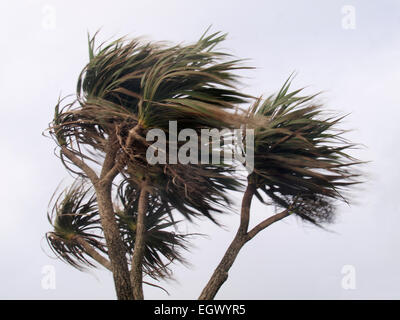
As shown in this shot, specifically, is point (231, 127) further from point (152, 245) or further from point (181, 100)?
point (152, 245)

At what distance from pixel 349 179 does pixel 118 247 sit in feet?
10.1

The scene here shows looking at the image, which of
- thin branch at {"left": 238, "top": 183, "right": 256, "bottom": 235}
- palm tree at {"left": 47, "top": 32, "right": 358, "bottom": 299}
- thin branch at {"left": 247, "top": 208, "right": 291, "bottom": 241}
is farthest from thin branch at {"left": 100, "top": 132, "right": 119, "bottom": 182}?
thin branch at {"left": 247, "top": 208, "right": 291, "bottom": 241}

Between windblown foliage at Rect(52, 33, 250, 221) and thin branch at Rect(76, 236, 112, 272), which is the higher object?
windblown foliage at Rect(52, 33, 250, 221)

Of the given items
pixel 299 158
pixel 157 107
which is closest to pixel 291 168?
pixel 299 158

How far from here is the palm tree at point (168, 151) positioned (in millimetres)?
5625

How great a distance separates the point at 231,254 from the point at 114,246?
1461 millimetres

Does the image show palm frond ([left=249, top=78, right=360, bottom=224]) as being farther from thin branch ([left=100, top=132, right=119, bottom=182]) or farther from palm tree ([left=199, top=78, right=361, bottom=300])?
thin branch ([left=100, top=132, right=119, bottom=182])

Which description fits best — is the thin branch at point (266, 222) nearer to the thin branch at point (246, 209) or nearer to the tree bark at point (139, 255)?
the thin branch at point (246, 209)

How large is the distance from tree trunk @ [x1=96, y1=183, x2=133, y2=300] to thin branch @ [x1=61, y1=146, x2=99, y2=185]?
0.16 meters

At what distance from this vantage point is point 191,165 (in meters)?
5.77

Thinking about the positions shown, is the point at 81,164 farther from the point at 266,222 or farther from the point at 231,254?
the point at 266,222

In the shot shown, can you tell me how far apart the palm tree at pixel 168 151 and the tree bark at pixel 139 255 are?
0.04 feet

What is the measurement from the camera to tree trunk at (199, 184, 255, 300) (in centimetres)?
593
